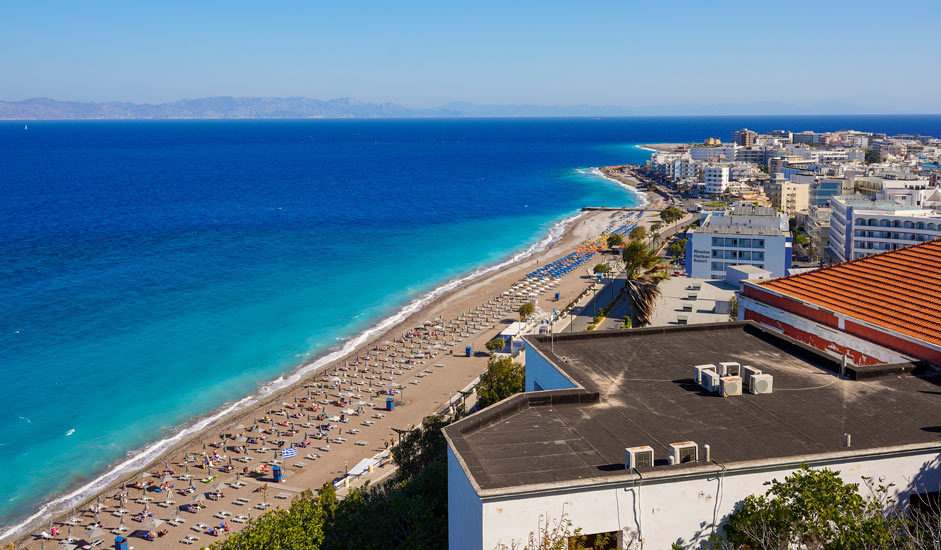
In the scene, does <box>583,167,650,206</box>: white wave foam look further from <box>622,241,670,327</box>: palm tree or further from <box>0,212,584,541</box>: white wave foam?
<box>622,241,670,327</box>: palm tree

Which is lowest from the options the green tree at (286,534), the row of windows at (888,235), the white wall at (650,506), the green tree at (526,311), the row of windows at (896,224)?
the green tree at (526,311)

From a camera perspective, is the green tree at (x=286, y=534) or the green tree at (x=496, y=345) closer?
the green tree at (x=286, y=534)

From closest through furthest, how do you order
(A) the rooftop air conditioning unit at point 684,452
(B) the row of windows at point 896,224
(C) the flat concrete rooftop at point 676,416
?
(A) the rooftop air conditioning unit at point 684,452 → (C) the flat concrete rooftop at point 676,416 → (B) the row of windows at point 896,224

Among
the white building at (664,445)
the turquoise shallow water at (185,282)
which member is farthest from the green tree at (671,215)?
the white building at (664,445)

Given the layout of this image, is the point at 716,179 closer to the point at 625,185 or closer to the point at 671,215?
the point at 625,185

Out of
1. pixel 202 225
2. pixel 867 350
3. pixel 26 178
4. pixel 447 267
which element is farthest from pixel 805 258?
pixel 26 178

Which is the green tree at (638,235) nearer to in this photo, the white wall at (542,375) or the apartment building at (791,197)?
the apartment building at (791,197)

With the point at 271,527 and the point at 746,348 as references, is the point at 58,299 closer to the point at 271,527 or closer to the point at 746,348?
the point at 271,527

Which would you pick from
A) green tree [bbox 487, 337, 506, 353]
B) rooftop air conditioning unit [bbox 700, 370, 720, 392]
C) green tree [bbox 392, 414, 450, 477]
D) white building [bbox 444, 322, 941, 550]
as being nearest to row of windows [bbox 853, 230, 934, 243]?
green tree [bbox 487, 337, 506, 353]
